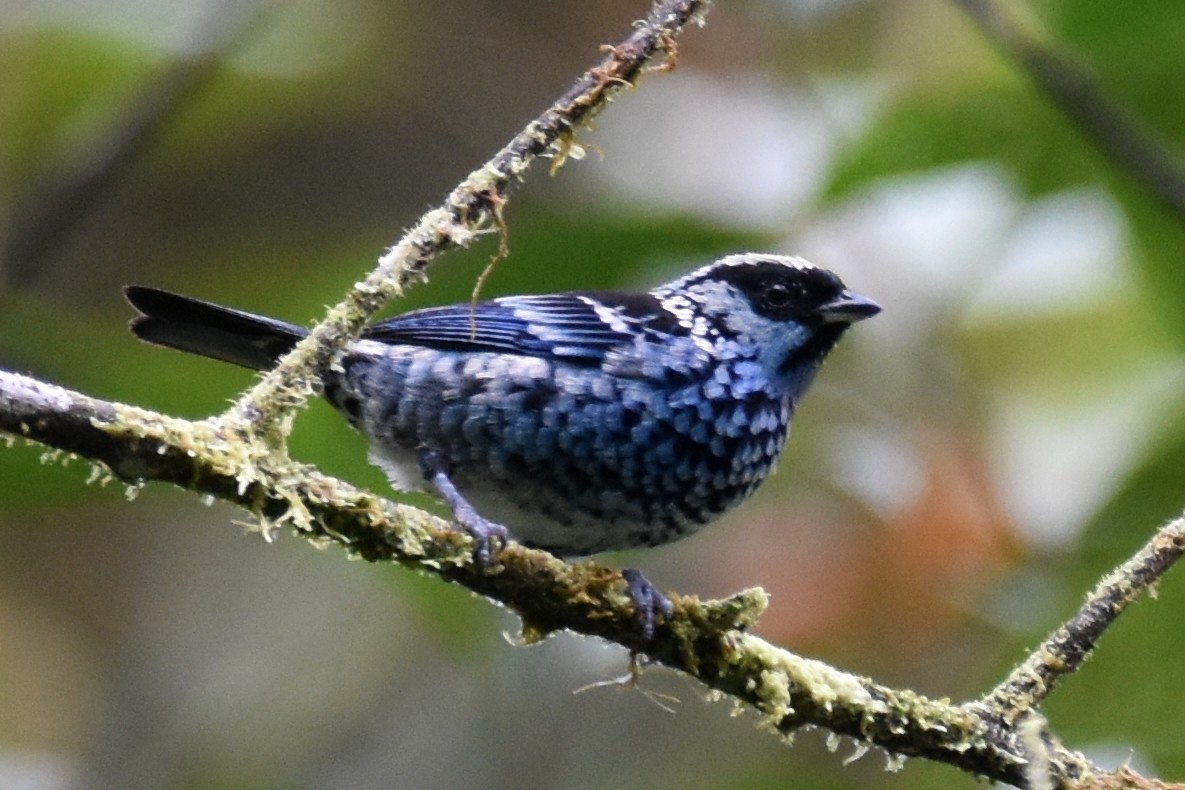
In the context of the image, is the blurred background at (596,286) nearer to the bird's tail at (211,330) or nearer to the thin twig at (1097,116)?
the thin twig at (1097,116)

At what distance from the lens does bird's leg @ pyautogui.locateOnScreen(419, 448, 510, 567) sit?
8.81ft

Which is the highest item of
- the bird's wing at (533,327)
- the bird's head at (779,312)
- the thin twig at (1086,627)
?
the bird's head at (779,312)

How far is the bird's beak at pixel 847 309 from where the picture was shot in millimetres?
3979

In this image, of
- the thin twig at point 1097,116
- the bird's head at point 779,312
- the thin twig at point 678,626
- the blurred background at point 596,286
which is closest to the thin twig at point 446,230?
the thin twig at point 678,626

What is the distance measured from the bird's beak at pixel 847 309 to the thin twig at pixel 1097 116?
732mm

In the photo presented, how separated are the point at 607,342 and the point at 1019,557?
1445mm

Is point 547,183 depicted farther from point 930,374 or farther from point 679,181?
point 930,374

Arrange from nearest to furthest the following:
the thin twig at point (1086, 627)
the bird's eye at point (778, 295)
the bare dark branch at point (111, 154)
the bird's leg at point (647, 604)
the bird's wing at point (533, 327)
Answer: the thin twig at point (1086, 627), the bird's leg at point (647, 604), the bird's wing at point (533, 327), the bird's eye at point (778, 295), the bare dark branch at point (111, 154)

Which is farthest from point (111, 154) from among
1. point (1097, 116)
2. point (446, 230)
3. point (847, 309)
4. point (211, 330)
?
point (1097, 116)

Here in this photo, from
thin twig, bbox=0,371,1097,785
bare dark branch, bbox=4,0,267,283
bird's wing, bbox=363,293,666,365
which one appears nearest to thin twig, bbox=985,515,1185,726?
thin twig, bbox=0,371,1097,785

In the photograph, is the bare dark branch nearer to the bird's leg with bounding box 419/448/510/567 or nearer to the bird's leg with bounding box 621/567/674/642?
the bird's leg with bounding box 419/448/510/567

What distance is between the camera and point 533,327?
3.86m

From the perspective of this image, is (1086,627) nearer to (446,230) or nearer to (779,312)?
(446,230)

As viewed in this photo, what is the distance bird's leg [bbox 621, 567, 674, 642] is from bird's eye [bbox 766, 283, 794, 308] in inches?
54.9
